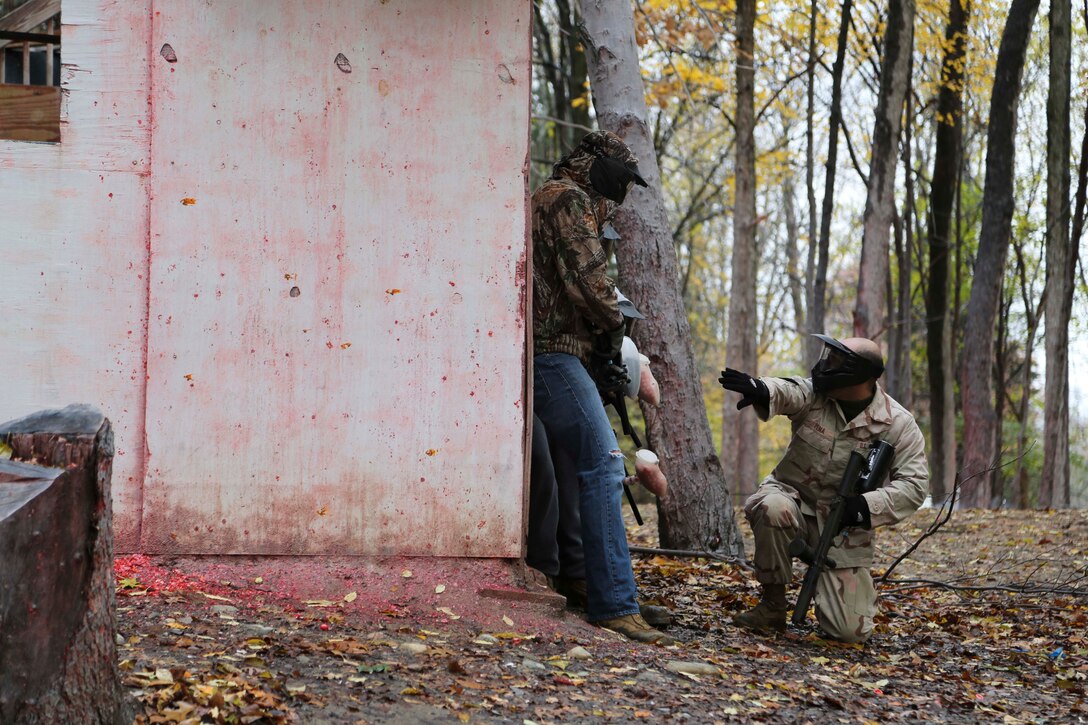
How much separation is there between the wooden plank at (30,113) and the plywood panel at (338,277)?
0.45 m

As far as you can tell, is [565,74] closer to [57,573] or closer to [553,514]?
[553,514]

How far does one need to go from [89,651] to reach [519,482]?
2.25m

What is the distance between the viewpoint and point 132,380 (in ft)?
14.5

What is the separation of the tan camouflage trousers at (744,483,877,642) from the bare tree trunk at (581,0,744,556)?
4.60 feet

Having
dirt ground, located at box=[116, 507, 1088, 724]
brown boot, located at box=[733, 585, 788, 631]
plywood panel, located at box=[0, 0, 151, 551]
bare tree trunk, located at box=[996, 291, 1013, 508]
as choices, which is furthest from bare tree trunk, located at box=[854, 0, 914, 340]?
plywood panel, located at box=[0, 0, 151, 551]

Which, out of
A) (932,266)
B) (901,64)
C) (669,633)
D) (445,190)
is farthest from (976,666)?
(932,266)

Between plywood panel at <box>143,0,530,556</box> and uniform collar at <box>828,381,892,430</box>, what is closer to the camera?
plywood panel at <box>143,0,530,556</box>

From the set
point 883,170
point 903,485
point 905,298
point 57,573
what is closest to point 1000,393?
point 905,298

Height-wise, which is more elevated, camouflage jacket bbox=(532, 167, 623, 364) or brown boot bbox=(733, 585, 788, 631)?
camouflage jacket bbox=(532, 167, 623, 364)

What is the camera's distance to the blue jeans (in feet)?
15.3

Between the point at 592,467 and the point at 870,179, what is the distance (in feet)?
26.5

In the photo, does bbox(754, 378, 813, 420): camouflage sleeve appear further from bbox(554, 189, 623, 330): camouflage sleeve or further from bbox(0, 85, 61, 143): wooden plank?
bbox(0, 85, 61, 143): wooden plank

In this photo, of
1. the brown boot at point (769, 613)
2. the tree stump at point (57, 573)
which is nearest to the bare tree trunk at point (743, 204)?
the brown boot at point (769, 613)

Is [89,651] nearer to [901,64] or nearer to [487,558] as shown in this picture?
[487,558]
